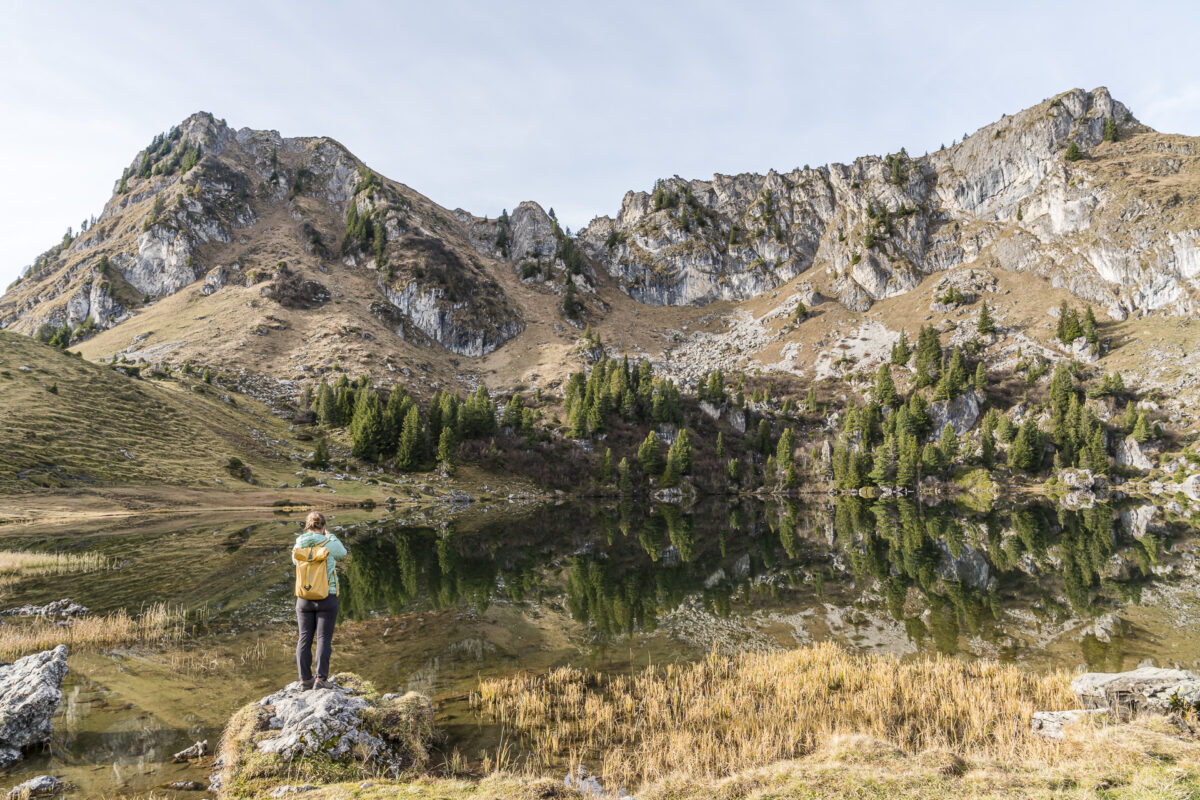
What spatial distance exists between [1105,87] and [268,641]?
298 m

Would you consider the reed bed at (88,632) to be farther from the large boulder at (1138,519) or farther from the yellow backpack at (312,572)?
the large boulder at (1138,519)

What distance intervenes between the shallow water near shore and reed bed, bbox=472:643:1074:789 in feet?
5.35

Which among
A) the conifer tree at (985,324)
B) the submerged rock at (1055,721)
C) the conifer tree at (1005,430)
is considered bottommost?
the submerged rock at (1055,721)

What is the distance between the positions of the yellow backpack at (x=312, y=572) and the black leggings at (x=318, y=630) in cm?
28

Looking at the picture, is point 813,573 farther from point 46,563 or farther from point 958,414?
point 958,414

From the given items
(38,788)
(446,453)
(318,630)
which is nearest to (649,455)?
(446,453)

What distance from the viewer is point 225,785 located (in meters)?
8.95

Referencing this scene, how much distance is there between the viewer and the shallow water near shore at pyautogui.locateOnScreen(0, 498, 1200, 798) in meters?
13.2

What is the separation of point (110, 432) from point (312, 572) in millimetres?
79326

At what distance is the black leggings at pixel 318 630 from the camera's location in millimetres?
11672

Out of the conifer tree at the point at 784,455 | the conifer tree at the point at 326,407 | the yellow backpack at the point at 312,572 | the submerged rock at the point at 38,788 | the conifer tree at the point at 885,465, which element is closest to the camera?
the submerged rock at the point at 38,788

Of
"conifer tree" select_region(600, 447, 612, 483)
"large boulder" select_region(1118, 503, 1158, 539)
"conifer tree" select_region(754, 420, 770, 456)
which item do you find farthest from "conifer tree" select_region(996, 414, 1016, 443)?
"conifer tree" select_region(600, 447, 612, 483)

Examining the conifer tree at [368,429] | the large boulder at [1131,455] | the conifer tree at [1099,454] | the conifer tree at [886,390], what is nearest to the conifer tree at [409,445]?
the conifer tree at [368,429]

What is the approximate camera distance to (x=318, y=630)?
39.1 ft
